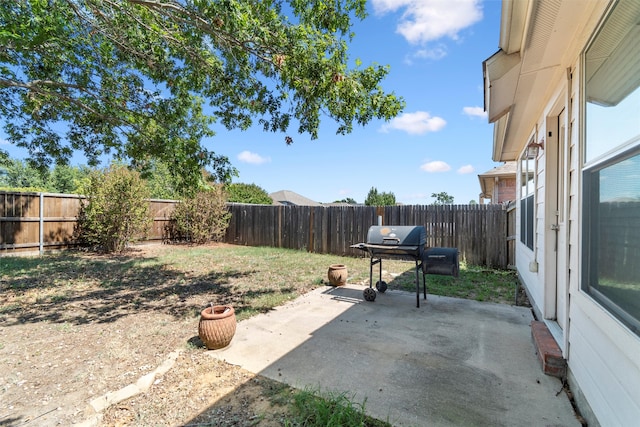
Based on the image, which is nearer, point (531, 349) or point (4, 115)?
point (531, 349)

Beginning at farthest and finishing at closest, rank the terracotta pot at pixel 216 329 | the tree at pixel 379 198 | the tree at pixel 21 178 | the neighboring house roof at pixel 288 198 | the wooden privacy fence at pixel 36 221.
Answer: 1. the tree at pixel 379 198
2. the neighboring house roof at pixel 288 198
3. the tree at pixel 21 178
4. the wooden privacy fence at pixel 36 221
5. the terracotta pot at pixel 216 329

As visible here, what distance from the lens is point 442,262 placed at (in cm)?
454

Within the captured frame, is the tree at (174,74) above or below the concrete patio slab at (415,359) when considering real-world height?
above

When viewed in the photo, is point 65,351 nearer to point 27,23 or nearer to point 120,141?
point 27,23

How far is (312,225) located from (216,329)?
7.60 metres

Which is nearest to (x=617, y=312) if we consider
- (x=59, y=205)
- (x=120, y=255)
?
(x=120, y=255)

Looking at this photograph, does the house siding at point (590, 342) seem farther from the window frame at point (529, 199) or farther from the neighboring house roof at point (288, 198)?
the neighboring house roof at point (288, 198)

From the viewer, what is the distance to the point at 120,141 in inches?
257

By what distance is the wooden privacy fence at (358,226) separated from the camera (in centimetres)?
773

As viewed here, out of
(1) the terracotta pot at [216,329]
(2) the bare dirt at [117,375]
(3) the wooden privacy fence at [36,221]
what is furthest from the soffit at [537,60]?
(3) the wooden privacy fence at [36,221]

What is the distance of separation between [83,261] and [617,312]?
9.79 meters

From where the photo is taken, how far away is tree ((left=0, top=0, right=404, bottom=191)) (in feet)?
13.0

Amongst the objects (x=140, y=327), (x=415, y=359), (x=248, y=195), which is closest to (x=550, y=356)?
(x=415, y=359)

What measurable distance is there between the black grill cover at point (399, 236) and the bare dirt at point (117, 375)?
2.71m
